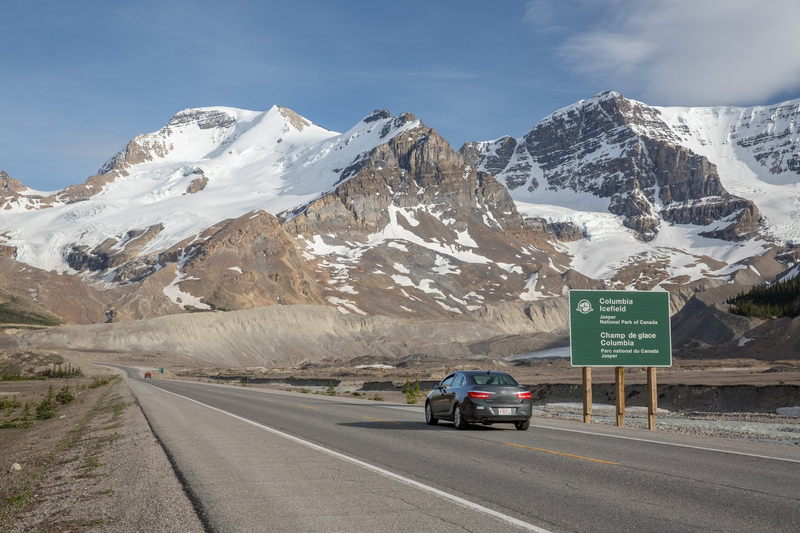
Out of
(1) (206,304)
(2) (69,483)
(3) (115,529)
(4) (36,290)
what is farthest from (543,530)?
(4) (36,290)

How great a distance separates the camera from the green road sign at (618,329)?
23438 mm

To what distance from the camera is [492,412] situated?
62.8 feet

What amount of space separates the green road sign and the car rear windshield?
3.75 m

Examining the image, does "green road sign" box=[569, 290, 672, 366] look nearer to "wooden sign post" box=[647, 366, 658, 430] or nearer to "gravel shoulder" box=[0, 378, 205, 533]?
"wooden sign post" box=[647, 366, 658, 430]

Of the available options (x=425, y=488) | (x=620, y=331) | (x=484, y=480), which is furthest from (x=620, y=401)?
(x=425, y=488)

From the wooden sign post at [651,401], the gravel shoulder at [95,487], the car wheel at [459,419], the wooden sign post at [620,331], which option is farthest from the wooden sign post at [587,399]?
the gravel shoulder at [95,487]

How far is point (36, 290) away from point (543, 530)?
7775 inches

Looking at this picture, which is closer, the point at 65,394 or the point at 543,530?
the point at 543,530

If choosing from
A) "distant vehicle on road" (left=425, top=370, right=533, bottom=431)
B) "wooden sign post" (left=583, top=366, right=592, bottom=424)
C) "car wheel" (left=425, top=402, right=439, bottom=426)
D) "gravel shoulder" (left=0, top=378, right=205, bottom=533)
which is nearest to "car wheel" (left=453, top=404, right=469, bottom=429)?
"distant vehicle on road" (left=425, top=370, right=533, bottom=431)

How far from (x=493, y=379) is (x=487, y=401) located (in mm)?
1235

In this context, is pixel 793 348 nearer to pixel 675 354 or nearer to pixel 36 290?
pixel 675 354

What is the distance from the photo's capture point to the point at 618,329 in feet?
77.9

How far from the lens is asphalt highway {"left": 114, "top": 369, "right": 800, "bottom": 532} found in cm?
878

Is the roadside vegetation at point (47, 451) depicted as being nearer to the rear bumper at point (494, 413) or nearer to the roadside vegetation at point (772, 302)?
the rear bumper at point (494, 413)
